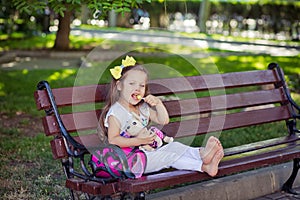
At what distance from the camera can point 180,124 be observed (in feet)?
15.4

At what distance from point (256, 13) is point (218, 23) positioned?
241cm

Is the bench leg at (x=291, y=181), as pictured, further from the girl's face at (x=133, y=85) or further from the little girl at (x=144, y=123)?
the girl's face at (x=133, y=85)

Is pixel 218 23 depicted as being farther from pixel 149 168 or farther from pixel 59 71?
pixel 149 168

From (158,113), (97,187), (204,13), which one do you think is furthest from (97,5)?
(204,13)

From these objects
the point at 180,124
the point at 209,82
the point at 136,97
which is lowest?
the point at 180,124

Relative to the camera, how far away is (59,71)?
421 inches

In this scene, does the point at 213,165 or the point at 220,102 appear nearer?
the point at 213,165

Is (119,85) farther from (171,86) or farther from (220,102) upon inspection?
(220,102)

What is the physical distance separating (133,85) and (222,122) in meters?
1.16

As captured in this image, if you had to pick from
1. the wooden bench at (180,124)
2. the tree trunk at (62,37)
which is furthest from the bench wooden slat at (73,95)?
the tree trunk at (62,37)

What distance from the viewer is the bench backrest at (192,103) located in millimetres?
4121

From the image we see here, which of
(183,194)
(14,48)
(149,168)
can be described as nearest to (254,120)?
(183,194)

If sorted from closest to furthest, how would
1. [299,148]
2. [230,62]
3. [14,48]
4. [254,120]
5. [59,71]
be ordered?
[299,148]
[254,120]
[59,71]
[230,62]
[14,48]

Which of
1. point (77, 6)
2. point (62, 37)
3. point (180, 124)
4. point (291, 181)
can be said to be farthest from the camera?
point (62, 37)
